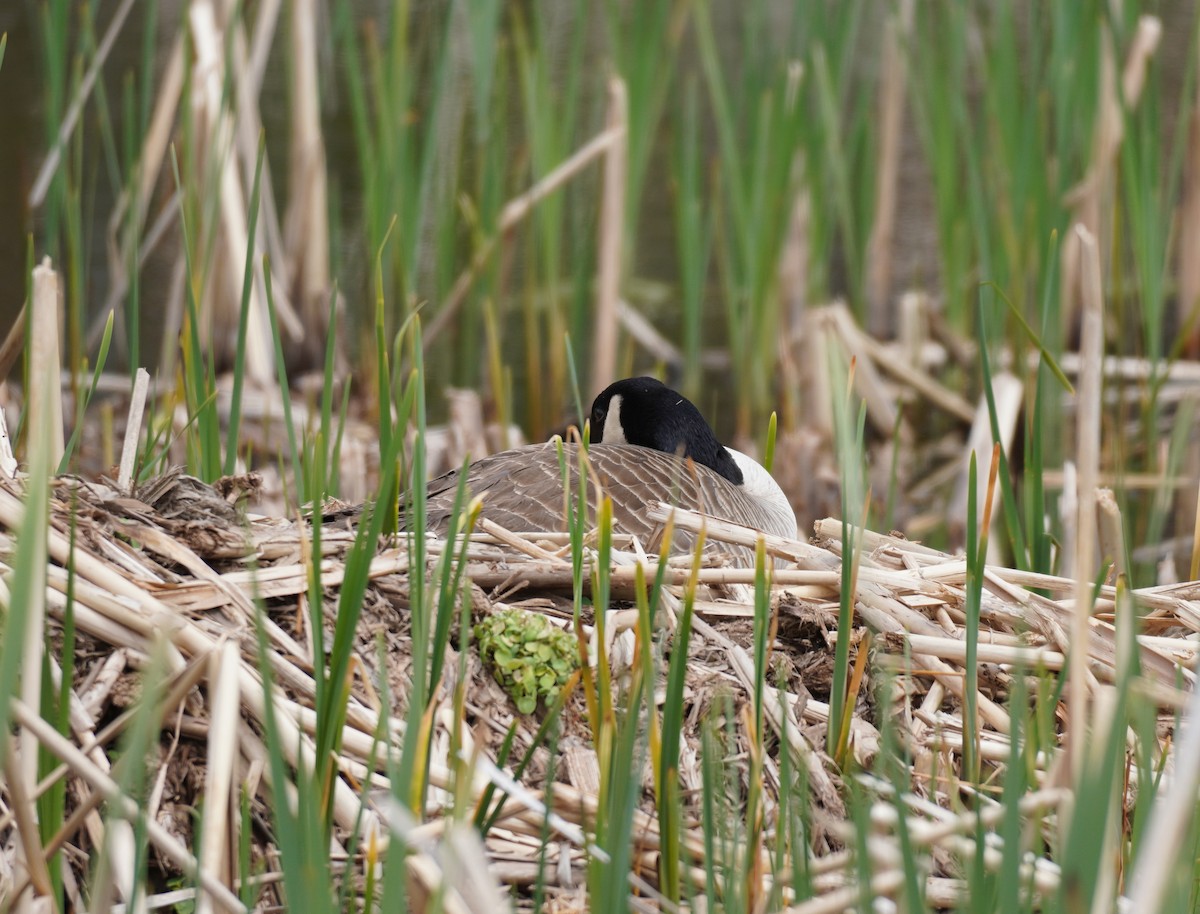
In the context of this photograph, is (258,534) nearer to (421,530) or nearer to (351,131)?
(421,530)

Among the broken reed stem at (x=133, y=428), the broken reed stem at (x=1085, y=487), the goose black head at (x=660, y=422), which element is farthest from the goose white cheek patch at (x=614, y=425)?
the broken reed stem at (x=1085, y=487)

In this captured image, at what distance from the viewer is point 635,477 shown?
3.39 metres

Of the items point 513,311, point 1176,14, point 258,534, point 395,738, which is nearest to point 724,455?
point 258,534

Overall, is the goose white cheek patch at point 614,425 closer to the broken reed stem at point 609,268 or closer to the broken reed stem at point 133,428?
the broken reed stem at point 609,268

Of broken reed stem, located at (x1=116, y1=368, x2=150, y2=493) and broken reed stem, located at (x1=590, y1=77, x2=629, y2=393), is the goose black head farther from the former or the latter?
broken reed stem, located at (x1=116, y1=368, x2=150, y2=493)

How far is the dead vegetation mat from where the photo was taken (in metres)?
1.72

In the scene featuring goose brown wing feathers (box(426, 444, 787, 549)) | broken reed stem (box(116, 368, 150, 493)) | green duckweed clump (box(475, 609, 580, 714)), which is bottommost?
goose brown wing feathers (box(426, 444, 787, 549))

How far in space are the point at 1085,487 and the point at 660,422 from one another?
264 centimetres

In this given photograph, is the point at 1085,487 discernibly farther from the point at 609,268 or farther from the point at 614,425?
the point at 609,268

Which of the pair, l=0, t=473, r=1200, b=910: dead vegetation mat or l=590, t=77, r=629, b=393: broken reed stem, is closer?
l=0, t=473, r=1200, b=910: dead vegetation mat

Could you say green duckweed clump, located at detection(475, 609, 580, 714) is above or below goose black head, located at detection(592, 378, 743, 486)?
above

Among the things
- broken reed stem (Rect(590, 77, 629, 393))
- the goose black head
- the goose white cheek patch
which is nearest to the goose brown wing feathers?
the goose black head

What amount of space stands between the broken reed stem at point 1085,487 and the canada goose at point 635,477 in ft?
2.97

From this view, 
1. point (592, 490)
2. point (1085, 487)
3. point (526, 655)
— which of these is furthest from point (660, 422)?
point (1085, 487)
